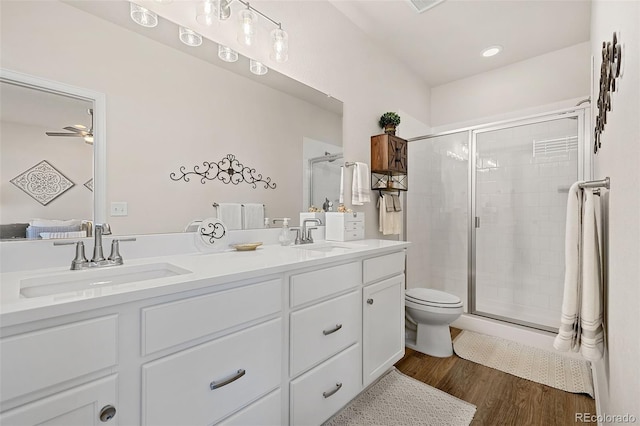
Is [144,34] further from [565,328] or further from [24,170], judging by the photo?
[565,328]

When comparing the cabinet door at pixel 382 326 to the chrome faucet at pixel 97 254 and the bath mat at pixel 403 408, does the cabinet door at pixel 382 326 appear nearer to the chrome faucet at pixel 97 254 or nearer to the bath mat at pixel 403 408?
the bath mat at pixel 403 408

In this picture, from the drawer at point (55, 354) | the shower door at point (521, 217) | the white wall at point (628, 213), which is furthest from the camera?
the shower door at point (521, 217)

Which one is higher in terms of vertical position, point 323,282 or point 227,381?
point 323,282

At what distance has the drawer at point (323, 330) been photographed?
1.18 metres

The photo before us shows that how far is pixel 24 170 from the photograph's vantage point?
38.0 inches

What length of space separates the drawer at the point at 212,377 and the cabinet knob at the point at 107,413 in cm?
7

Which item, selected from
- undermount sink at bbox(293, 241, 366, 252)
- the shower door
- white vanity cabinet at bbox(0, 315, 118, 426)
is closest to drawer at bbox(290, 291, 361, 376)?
undermount sink at bbox(293, 241, 366, 252)

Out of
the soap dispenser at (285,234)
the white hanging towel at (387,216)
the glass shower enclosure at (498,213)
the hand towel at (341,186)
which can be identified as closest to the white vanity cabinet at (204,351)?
the soap dispenser at (285,234)

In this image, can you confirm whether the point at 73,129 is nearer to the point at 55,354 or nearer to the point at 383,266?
the point at 55,354

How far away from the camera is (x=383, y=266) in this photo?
5.58 feet

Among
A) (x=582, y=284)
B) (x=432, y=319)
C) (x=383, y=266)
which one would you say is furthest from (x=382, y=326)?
(x=582, y=284)

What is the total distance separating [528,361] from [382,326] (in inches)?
50.0

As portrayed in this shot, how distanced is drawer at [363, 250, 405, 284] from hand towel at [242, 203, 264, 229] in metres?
0.66

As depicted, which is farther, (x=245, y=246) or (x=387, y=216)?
(x=387, y=216)
